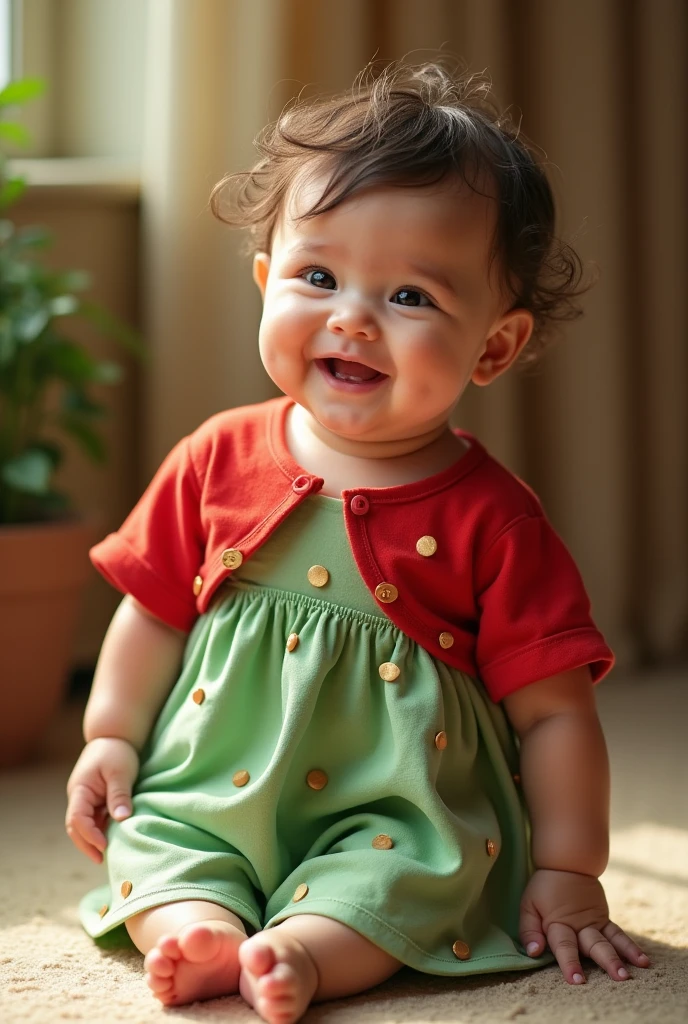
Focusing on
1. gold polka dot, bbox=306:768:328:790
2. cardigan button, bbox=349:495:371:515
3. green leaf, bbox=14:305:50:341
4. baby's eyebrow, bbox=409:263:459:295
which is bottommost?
gold polka dot, bbox=306:768:328:790

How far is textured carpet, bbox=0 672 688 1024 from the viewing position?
938 millimetres

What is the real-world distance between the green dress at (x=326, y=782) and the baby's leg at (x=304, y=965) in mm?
17

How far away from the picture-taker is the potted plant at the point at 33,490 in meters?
1.55

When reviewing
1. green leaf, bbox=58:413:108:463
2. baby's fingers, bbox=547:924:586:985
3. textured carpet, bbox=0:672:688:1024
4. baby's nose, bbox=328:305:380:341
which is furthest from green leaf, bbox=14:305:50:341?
baby's fingers, bbox=547:924:586:985

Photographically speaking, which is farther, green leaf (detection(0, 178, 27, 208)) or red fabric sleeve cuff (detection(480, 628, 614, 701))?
green leaf (detection(0, 178, 27, 208))

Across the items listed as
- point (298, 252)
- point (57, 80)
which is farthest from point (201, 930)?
point (57, 80)

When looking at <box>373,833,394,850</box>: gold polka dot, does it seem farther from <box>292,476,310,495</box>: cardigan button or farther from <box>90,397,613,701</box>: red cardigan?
<box>292,476,310,495</box>: cardigan button

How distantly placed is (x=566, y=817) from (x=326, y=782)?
207 mm

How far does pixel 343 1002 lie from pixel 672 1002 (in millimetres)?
253

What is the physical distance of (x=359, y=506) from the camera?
1.08m

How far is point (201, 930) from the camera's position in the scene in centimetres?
92

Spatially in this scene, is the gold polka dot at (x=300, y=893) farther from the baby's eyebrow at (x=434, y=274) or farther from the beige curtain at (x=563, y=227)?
the beige curtain at (x=563, y=227)

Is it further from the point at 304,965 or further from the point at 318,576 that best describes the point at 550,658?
the point at 304,965

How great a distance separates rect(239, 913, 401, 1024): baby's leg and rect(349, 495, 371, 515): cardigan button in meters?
0.33
